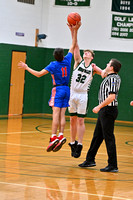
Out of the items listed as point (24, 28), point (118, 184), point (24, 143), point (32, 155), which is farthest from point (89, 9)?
point (118, 184)

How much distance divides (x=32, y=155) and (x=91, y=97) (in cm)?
900

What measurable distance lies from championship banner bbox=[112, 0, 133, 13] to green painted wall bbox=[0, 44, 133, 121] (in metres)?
1.60

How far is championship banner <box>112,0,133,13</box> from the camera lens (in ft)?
56.1

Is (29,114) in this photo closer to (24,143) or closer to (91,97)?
(91,97)

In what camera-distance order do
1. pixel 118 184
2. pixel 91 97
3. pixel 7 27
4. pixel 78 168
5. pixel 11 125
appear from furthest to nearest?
1. pixel 91 97
2. pixel 7 27
3. pixel 11 125
4. pixel 78 168
5. pixel 118 184

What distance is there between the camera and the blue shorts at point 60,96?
820cm

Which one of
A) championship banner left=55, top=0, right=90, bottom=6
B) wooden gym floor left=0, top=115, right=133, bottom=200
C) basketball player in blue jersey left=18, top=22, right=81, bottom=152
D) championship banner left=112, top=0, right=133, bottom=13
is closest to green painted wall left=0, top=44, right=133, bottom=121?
championship banner left=112, top=0, right=133, bottom=13

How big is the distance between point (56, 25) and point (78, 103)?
10.4 meters

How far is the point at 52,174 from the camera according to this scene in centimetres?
730

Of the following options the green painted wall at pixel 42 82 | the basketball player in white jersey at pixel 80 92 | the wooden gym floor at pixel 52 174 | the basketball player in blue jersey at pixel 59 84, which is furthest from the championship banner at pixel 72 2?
the basketball player in white jersey at pixel 80 92

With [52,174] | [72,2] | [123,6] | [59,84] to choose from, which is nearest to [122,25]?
[123,6]

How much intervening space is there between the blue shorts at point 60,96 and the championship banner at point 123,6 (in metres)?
9.58

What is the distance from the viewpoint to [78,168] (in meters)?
8.00

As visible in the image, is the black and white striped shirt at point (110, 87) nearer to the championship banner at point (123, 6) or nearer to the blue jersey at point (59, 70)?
the blue jersey at point (59, 70)
